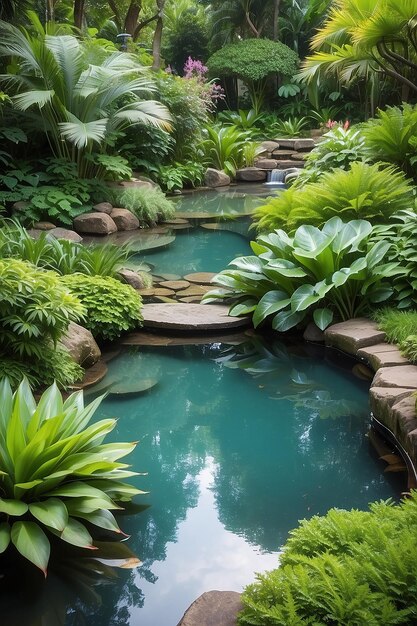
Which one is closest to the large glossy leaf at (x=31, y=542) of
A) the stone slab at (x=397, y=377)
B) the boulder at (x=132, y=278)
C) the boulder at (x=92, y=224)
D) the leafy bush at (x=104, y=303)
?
the stone slab at (x=397, y=377)

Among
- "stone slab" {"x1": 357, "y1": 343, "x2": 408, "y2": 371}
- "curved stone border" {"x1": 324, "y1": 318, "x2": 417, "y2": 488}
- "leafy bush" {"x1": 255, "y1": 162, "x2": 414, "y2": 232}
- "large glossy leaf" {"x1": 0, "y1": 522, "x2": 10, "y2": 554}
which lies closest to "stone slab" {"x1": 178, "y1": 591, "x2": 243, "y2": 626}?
"large glossy leaf" {"x1": 0, "y1": 522, "x2": 10, "y2": 554}

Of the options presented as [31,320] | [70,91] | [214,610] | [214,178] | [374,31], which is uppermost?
[374,31]

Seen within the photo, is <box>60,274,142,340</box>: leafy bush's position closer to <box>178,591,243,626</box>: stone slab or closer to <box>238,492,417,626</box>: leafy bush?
<box>178,591,243,626</box>: stone slab

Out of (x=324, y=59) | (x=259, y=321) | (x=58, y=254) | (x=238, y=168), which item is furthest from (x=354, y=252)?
(x=238, y=168)

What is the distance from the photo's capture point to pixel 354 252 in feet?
19.0

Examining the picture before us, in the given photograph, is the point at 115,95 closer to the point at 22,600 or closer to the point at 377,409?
the point at 377,409

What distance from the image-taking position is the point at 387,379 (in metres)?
4.28

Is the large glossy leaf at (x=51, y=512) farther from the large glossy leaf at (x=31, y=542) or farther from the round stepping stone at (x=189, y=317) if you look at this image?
the round stepping stone at (x=189, y=317)

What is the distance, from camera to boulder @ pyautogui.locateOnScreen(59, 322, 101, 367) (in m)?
4.86

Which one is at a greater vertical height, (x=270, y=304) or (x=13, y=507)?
(x=13, y=507)

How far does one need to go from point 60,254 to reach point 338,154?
424 cm

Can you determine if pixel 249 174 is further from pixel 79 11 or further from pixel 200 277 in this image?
pixel 200 277

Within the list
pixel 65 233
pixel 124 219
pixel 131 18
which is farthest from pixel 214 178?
pixel 65 233

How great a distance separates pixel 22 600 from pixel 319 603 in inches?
53.8
